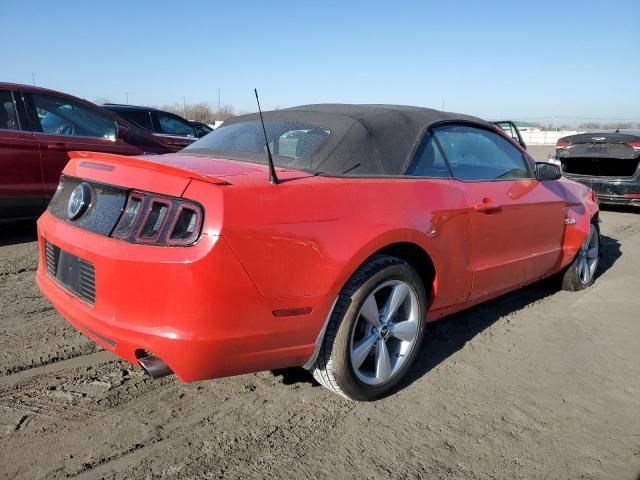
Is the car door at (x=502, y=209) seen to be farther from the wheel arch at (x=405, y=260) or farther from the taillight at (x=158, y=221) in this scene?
the taillight at (x=158, y=221)

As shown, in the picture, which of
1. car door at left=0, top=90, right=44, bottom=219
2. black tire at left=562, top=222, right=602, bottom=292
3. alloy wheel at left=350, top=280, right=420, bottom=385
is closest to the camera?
alloy wheel at left=350, top=280, right=420, bottom=385

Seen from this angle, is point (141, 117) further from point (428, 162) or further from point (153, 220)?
point (153, 220)

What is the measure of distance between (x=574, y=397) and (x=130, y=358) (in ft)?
7.47

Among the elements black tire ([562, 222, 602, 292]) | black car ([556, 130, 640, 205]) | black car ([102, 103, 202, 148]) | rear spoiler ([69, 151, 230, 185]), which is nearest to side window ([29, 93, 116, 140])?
black car ([102, 103, 202, 148])

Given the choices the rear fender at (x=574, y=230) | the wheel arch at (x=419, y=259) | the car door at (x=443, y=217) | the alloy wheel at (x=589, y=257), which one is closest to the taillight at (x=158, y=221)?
the wheel arch at (x=419, y=259)

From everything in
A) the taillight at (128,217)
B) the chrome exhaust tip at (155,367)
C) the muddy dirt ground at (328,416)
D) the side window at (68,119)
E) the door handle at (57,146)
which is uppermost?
the side window at (68,119)

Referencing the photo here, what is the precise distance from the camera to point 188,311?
2027 millimetres

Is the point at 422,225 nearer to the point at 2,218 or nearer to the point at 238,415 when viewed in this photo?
the point at 238,415

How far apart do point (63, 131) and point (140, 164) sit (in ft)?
13.0

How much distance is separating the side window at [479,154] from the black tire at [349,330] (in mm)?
942

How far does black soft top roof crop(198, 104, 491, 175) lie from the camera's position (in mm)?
2711

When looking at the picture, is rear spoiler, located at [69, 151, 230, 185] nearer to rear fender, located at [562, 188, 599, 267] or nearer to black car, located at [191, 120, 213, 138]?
rear fender, located at [562, 188, 599, 267]

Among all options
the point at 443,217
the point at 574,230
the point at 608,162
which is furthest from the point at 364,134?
the point at 608,162

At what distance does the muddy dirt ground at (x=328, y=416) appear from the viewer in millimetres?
2191
